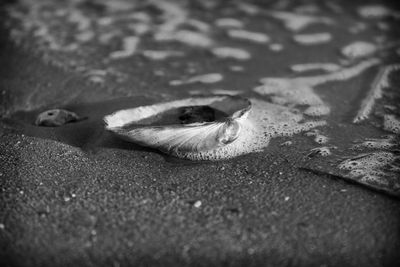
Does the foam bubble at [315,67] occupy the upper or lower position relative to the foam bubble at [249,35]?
lower

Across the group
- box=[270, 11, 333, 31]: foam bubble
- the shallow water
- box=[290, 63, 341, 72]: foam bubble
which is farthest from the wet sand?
box=[270, 11, 333, 31]: foam bubble

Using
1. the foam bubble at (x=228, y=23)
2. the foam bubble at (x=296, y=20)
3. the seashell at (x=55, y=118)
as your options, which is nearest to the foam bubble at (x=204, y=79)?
the seashell at (x=55, y=118)

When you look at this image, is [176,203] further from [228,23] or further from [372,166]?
[228,23]

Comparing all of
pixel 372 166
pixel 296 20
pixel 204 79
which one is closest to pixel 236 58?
pixel 204 79

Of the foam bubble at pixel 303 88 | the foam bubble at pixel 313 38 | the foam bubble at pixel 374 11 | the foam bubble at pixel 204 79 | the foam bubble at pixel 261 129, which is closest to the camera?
the foam bubble at pixel 261 129

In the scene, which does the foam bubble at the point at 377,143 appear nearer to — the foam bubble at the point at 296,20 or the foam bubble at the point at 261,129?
the foam bubble at the point at 261,129

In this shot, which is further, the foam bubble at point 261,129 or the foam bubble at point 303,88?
the foam bubble at point 303,88
